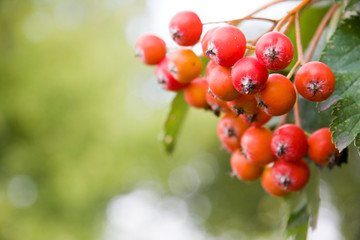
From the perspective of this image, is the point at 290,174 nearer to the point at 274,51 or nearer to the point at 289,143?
the point at 289,143

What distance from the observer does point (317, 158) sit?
51 centimetres

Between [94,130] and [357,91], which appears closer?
[357,91]

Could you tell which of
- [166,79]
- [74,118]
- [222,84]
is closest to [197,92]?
[166,79]

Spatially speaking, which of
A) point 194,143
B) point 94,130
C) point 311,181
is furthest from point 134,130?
point 311,181

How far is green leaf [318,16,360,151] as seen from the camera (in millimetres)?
433

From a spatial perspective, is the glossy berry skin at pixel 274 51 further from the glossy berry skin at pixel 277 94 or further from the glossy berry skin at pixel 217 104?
the glossy berry skin at pixel 217 104

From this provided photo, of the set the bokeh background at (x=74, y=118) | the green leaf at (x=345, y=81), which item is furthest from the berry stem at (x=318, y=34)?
the bokeh background at (x=74, y=118)

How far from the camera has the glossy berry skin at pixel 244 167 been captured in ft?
1.95

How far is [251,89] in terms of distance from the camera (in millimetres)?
401

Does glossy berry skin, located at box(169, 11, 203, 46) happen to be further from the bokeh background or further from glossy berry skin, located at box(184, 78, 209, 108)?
the bokeh background

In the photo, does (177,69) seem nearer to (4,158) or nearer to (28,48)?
(28,48)

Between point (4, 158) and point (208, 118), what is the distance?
3.76m

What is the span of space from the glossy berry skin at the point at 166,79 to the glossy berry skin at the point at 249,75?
0.19 meters

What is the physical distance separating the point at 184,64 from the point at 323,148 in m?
0.23
